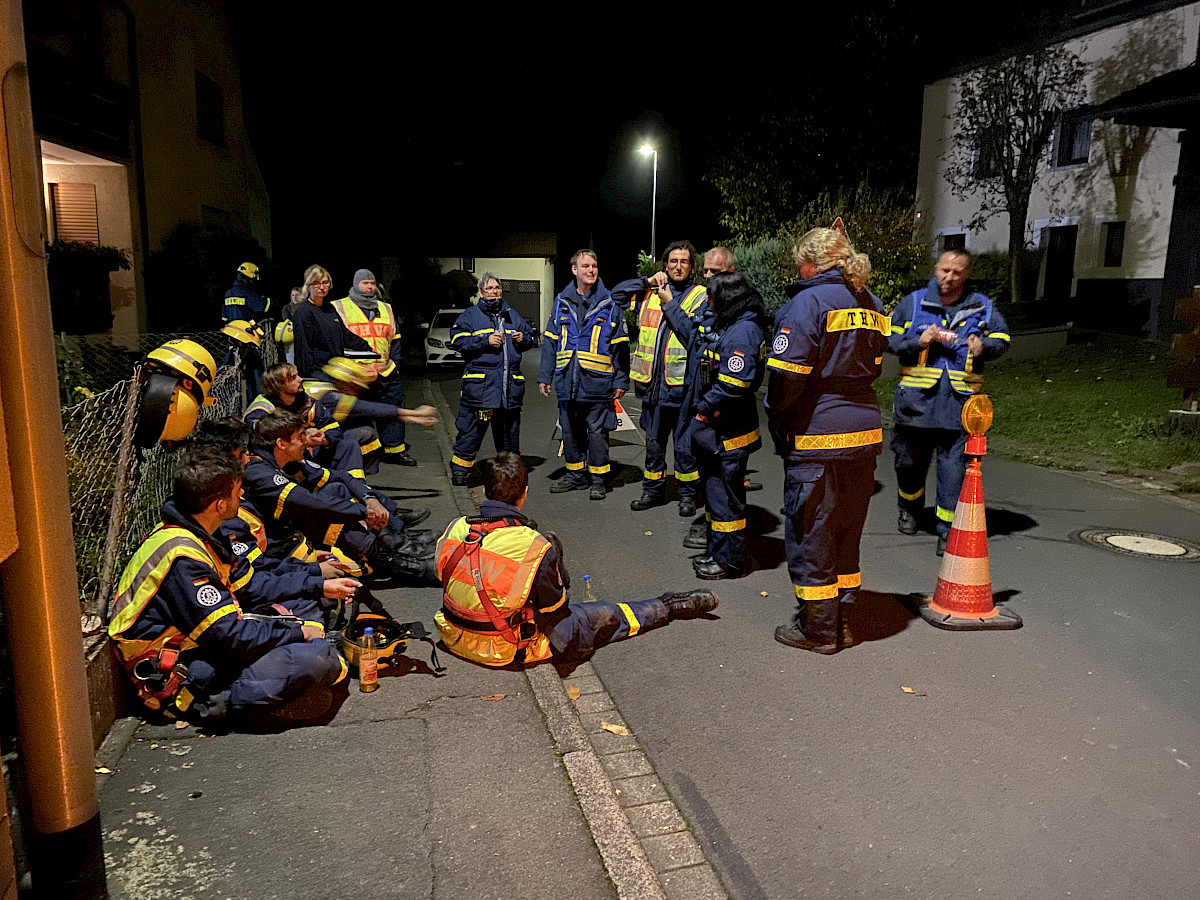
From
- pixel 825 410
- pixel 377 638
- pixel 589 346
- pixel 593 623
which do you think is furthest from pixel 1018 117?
pixel 377 638

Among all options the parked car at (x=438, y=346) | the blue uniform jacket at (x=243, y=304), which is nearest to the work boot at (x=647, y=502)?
the blue uniform jacket at (x=243, y=304)

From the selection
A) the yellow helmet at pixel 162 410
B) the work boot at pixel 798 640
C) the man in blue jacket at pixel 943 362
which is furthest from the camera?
the man in blue jacket at pixel 943 362

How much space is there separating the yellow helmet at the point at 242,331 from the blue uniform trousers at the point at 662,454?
14.9 feet

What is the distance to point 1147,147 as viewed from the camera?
2028cm

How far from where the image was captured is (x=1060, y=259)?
76.3ft

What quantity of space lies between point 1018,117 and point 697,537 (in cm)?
2013

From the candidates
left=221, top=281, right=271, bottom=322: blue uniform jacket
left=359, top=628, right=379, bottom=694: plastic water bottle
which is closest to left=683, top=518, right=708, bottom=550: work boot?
left=359, top=628, right=379, bottom=694: plastic water bottle

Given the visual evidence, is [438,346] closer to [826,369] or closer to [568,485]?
[568,485]

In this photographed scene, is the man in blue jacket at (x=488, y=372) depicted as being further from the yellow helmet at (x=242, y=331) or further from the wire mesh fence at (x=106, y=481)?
the wire mesh fence at (x=106, y=481)

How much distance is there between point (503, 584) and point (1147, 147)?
870 inches

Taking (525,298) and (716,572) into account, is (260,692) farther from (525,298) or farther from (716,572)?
(525,298)

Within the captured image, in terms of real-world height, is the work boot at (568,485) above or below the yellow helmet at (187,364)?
below

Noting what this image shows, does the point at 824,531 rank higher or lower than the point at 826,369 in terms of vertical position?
lower

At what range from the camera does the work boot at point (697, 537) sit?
21.9 feet
